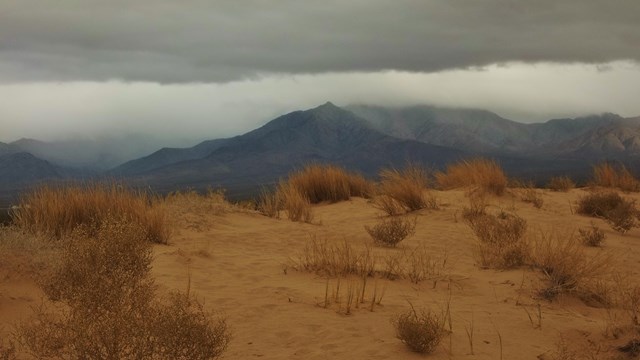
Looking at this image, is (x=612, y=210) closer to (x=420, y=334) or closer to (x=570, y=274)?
(x=570, y=274)

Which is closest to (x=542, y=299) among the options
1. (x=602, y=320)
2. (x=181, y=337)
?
(x=602, y=320)

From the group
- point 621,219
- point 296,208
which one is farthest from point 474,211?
point 296,208

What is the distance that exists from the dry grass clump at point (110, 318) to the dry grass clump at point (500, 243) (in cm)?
515

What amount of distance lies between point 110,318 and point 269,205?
11.8 meters

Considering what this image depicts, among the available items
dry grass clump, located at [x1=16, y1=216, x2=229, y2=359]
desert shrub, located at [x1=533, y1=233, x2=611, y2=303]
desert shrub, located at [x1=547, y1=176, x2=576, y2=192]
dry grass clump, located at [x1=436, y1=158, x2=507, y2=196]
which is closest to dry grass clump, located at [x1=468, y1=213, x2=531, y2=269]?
desert shrub, located at [x1=533, y1=233, x2=611, y2=303]

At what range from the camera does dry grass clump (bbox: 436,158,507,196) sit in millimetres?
18578

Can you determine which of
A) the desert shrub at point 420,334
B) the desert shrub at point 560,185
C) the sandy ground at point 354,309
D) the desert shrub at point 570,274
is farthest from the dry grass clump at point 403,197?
the desert shrub at point 420,334

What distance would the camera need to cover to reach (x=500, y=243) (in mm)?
10797

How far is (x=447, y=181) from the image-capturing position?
21.5 m

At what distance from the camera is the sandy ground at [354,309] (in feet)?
20.7

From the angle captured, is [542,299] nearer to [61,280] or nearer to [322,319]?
[322,319]

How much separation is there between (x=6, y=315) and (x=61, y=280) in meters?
0.67

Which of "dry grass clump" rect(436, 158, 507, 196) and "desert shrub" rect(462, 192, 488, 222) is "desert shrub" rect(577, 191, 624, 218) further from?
"desert shrub" rect(462, 192, 488, 222)

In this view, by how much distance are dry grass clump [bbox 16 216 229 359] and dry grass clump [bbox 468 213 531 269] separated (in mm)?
5150
